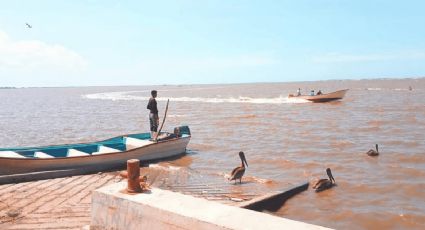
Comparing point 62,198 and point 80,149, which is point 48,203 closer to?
point 62,198

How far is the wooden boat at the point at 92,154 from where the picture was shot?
36.4ft

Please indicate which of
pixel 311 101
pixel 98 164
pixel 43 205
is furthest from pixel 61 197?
pixel 311 101

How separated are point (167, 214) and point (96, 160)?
8364 millimetres

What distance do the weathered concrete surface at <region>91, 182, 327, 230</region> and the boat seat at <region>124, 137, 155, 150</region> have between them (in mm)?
8754

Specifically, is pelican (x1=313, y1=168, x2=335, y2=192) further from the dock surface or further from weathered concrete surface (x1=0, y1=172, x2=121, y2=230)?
weathered concrete surface (x1=0, y1=172, x2=121, y2=230)

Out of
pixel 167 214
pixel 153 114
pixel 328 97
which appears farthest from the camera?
pixel 328 97

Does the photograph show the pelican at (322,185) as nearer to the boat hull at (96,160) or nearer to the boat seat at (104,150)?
the boat hull at (96,160)

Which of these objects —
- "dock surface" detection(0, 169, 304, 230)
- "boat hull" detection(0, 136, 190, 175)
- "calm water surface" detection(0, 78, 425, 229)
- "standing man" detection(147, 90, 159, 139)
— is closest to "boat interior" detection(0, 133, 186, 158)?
"boat hull" detection(0, 136, 190, 175)

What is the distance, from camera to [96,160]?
40.8ft

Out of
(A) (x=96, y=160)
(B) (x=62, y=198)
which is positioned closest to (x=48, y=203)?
(B) (x=62, y=198)

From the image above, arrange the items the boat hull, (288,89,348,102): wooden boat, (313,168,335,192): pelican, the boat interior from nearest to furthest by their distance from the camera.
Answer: (313,168,335,192): pelican < the boat hull < the boat interior < (288,89,348,102): wooden boat

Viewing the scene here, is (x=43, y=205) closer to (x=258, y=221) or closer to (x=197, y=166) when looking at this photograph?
(x=258, y=221)

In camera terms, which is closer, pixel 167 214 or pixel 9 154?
pixel 167 214

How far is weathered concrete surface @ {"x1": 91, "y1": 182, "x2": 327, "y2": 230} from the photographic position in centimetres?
430
